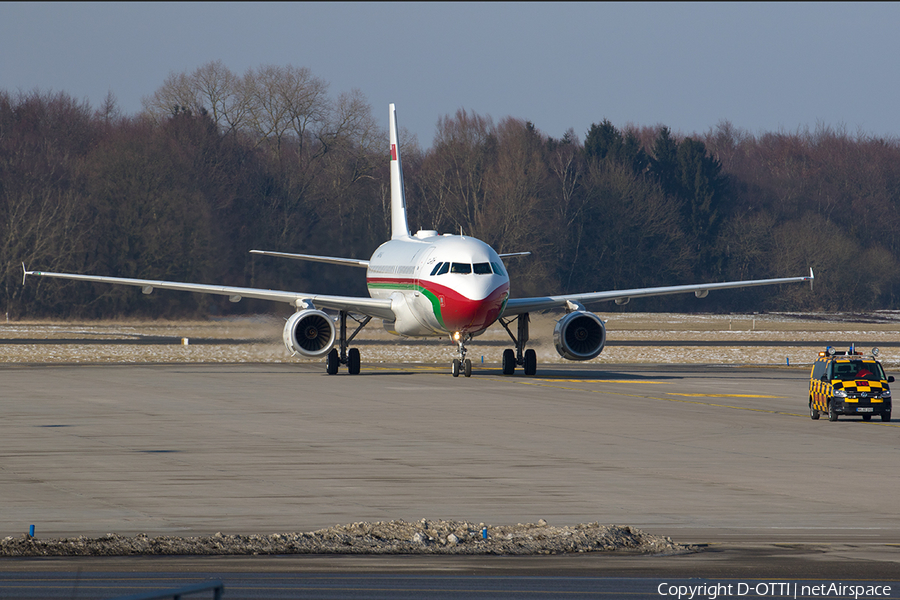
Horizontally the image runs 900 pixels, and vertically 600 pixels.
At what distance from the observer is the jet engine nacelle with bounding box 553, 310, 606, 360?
40281mm

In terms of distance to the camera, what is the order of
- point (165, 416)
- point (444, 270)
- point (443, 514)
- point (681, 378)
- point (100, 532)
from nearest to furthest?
point (100, 532) → point (443, 514) → point (165, 416) → point (444, 270) → point (681, 378)

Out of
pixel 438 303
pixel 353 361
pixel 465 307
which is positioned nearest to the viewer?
pixel 465 307

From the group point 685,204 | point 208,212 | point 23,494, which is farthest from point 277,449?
point 685,204

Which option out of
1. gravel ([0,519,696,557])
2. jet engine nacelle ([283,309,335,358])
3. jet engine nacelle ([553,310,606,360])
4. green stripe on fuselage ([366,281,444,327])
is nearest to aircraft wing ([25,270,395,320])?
green stripe on fuselage ([366,281,444,327])

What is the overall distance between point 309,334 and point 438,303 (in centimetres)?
493

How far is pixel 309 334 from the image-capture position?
1529 inches

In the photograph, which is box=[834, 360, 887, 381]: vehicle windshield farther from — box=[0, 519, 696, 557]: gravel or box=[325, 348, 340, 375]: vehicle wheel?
box=[325, 348, 340, 375]: vehicle wheel

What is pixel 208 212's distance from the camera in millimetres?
86188

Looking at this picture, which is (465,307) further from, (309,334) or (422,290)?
(309,334)

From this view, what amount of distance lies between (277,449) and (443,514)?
23.0ft

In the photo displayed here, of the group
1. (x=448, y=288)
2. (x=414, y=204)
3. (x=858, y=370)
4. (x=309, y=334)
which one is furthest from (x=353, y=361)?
(x=414, y=204)

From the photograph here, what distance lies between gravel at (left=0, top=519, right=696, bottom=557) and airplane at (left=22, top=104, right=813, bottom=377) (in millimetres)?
23024

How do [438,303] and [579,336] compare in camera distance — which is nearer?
[438,303]

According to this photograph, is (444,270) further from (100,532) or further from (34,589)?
(34,589)
